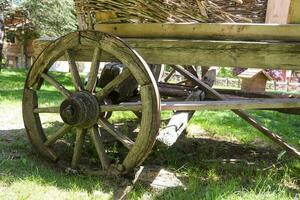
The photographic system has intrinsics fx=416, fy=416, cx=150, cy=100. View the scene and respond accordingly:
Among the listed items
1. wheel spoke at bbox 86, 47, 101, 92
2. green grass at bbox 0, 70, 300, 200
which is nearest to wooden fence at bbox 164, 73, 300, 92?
green grass at bbox 0, 70, 300, 200

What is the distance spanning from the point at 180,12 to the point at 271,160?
234 cm

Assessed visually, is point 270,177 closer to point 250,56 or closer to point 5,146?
point 250,56

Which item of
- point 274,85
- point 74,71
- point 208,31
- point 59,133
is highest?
point 208,31

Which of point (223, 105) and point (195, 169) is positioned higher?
point (223, 105)

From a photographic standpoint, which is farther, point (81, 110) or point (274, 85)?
point (274, 85)

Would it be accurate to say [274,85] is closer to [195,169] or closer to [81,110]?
[195,169]

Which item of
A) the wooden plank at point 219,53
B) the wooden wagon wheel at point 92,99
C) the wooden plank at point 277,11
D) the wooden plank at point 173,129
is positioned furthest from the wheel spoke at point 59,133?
the wooden plank at point 277,11

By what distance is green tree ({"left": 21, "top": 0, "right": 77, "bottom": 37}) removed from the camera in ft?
65.2

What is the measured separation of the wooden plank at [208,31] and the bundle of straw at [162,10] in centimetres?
7

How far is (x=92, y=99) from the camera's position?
397 cm

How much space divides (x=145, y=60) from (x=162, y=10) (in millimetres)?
510

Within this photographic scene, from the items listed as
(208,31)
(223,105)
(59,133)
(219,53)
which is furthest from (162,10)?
(59,133)

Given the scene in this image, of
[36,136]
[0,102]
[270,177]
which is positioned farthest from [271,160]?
[0,102]

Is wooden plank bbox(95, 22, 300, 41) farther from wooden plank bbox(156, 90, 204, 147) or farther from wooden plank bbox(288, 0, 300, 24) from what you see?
wooden plank bbox(156, 90, 204, 147)
